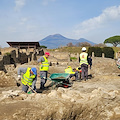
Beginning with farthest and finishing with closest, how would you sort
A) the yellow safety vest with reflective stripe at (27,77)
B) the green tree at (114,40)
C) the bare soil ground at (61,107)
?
the green tree at (114,40) → the yellow safety vest with reflective stripe at (27,77) → the bare soil ground at (61,107)

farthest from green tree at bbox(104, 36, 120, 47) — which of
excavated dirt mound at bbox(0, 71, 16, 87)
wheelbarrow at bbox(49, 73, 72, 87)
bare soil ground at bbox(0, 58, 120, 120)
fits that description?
bare soil ground at bbox(0, 58, 120, 120)

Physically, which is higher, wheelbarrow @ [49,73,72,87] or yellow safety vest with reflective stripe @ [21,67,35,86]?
yellow safety vest with reflective stripe @ [21,67,35,86]

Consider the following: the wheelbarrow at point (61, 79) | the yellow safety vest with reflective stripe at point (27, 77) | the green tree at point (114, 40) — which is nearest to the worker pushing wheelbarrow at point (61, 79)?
the wheelbarrow at point (61, 79)

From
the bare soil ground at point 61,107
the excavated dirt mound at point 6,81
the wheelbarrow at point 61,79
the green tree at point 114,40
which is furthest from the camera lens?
the green tree at point 114,40

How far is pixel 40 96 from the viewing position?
372cm

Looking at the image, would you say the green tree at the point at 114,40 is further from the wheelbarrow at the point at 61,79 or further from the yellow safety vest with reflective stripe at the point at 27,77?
the yellow safety vest with reflective stripe at the point at 27,77

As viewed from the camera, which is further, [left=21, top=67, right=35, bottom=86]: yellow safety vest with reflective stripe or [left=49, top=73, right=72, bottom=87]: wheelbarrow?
[left=49, top=73, right=72, bottom=87]: wheelbarrow

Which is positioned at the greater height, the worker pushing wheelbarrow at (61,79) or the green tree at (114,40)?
the green tree at (114,40)

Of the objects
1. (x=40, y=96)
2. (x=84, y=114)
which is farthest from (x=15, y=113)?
(x=84, y=114)

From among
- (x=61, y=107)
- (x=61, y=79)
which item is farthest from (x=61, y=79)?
(x=61, y=107)

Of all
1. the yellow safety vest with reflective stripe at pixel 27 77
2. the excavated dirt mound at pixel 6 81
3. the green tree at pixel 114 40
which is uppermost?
the green tree at pixel 114 40

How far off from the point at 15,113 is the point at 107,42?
62279 mm

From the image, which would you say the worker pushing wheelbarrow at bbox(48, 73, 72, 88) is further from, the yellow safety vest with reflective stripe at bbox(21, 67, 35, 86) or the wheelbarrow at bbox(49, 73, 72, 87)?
the yellow safety vest with reflective stripe at bbox(21, 67, 35, 86)

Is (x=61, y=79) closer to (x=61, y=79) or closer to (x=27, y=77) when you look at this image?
(x=61, y=79)
